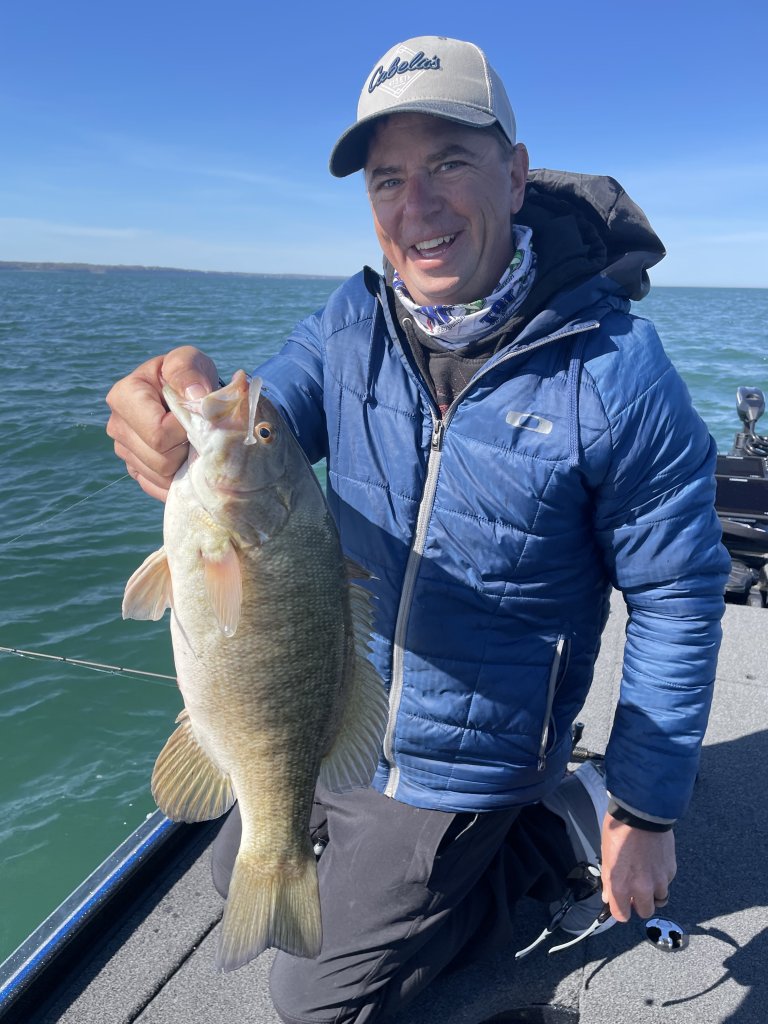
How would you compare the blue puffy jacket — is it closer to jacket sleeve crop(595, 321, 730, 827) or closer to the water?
jacket sleeve crop(595, 321, 730, 827)

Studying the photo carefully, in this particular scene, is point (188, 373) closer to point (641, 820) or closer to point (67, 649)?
point (641, 820)

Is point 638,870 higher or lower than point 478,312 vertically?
lower

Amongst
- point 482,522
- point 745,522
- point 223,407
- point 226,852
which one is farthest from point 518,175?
point 745,522

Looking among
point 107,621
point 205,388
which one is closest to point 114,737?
point 107,621

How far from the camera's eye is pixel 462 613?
7.52ft

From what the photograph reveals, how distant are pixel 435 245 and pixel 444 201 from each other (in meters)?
0.13

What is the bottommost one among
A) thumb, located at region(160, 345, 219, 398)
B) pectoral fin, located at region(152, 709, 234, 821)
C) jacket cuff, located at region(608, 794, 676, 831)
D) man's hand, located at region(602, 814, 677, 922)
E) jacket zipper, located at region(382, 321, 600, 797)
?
man's hand, located at region(602, 814, 677, 922)

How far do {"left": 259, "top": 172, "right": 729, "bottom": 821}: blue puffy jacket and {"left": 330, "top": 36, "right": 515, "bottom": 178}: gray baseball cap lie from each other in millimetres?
573

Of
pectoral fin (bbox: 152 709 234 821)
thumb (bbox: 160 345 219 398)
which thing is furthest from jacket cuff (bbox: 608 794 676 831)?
thumb (bbox: 160 345 219 398)

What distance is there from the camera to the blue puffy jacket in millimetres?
2143

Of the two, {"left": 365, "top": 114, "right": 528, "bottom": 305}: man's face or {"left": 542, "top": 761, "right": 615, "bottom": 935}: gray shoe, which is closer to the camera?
{"left": 365, "top": 114, "right": 528, "bottom": 305}: man's face

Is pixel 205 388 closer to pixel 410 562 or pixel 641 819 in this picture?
pixel 410 562

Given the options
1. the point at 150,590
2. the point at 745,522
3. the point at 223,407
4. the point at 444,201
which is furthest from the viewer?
the point at 745,522

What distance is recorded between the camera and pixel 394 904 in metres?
2.32
